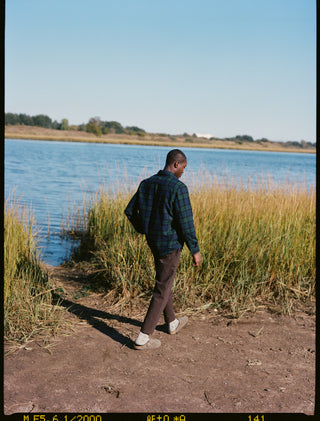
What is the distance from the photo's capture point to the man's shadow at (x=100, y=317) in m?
4.72

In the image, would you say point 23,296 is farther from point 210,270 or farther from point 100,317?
point 210,270

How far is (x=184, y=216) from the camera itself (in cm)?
410

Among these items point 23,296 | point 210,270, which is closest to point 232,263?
point 210,270

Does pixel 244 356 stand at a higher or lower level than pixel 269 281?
lower

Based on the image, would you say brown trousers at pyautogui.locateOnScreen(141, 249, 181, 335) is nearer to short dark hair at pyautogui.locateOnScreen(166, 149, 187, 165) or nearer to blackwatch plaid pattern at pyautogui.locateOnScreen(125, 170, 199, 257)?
blackwatch plaid pattern at pyautogui.locateOnScreen(125, 170, 199, 257)

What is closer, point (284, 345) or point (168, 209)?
point (168, 209)

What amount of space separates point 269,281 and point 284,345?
1446 millimetres

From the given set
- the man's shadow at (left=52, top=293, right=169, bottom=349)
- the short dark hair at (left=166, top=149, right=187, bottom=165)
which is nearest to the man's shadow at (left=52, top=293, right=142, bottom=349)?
the man's shadow at (left=52, top=293, right=169, bottom=349)

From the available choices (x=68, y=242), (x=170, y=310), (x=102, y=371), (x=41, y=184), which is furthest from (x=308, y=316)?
(x=41, y=184)

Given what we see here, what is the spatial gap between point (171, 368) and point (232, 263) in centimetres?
227

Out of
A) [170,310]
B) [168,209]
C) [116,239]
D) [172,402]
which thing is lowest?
[172,402]

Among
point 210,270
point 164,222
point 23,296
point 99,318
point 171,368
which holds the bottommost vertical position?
point 171,368

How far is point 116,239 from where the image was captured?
6.45 meters

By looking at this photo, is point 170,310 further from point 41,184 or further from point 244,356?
point 41,184
